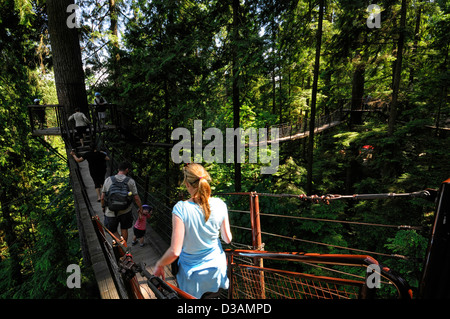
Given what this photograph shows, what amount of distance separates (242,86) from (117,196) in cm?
477

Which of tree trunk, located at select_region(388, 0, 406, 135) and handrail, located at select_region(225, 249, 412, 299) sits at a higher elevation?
tree trunk, located at select_region(388, 0, 406, 135)

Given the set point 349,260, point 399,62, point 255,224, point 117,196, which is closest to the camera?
point 349,260

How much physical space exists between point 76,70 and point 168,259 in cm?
811

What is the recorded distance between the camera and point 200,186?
1641 millimetres

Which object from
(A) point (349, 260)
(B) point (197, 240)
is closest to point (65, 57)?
(B) point (197, 240)

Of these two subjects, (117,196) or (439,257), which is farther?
(117,196)

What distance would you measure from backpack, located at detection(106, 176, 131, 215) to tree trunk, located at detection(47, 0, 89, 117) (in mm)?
5511

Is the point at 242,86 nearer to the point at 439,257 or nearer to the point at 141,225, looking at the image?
the point at 141,225

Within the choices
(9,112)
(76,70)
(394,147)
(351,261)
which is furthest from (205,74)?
(9,112)

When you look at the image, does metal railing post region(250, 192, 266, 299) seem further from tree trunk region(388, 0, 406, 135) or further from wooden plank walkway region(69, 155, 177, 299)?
tree trunk region(388, 0, 406, 135)

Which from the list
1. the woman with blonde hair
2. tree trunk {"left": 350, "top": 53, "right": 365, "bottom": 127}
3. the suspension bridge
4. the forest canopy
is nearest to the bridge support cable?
the suspension bridge

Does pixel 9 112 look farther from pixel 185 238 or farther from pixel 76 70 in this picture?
pixel 185 238

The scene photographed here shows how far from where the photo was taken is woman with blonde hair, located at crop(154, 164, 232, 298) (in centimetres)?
158
